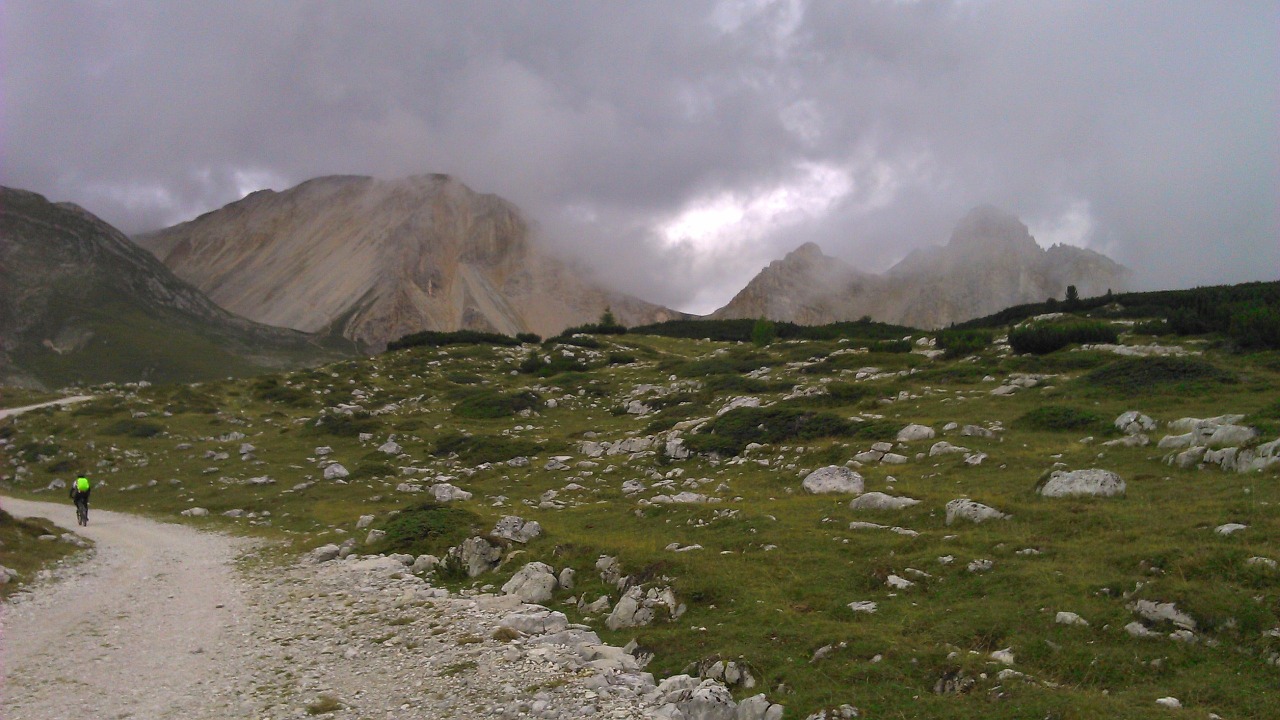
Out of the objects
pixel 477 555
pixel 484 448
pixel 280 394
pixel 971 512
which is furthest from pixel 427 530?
pixel 280 394

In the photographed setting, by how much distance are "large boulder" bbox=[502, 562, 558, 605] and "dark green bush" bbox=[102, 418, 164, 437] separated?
41.5 m

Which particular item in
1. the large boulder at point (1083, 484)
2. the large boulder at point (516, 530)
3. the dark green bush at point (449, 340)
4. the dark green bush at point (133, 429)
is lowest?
the large boulder at point (516, 530)

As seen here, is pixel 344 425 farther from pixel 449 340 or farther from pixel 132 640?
pixel 449 340

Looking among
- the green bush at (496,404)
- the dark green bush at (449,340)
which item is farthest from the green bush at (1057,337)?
the dark green bush at (449,340)

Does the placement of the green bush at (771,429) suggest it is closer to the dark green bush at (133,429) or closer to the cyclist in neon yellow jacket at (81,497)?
the cyclist in neon yellow jacket at (81,497)

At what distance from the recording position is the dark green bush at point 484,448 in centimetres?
3794

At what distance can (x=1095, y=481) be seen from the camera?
1689 centimetres

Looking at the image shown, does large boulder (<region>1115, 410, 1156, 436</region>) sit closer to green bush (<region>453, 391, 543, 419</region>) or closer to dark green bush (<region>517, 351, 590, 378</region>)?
green bush (<region>453, 391, 543, 419</region>)

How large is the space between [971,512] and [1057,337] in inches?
1286

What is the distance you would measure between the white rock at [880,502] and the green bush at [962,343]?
3138cm

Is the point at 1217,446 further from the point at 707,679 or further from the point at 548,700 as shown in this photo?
the point at 548,700

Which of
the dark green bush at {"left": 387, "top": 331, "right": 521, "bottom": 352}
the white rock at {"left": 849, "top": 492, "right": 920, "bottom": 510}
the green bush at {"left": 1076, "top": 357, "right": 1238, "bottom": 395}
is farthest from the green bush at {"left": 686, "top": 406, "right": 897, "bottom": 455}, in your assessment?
the dark green bush at {"left": 387, "top": 331, "right": 521, "bottom": 352}

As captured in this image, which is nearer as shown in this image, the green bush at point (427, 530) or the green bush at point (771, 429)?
the green bush at point (427, 530)

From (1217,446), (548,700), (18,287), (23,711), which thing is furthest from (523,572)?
(18,287)
